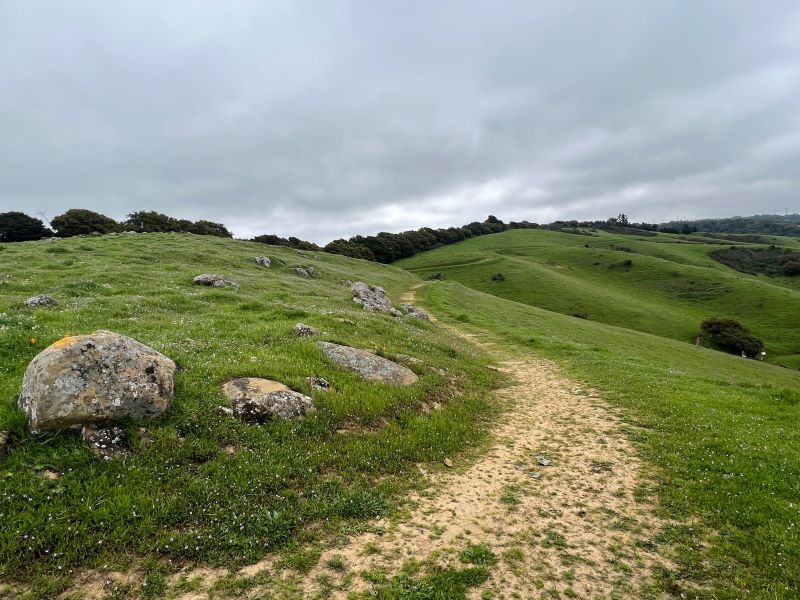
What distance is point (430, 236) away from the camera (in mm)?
175125

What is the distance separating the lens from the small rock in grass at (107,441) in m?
8.44

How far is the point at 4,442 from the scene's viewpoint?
26.6 ft

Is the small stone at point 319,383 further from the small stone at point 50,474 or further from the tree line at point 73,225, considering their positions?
the tree line at point 73,225

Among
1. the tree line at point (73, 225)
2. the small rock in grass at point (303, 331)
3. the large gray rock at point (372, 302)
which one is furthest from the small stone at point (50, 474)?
the tree line at point (73, 225)

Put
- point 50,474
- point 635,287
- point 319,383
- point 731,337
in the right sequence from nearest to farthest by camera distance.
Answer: point 50,474 < point 319,383 < point 731,337 < point 635,287

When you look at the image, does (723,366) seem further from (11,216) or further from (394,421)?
(11,216)

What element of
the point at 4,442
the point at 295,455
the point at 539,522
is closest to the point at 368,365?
the point at 295,455

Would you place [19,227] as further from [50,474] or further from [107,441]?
[50,474]

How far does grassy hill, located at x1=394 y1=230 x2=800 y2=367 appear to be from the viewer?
85812 millimetres

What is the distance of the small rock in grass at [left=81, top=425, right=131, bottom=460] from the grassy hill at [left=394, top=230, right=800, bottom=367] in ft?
292

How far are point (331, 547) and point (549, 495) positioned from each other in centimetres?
568

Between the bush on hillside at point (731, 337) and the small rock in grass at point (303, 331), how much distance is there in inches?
3360

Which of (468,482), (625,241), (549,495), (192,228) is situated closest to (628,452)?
(549,495)

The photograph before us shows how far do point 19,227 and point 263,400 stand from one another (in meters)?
100
